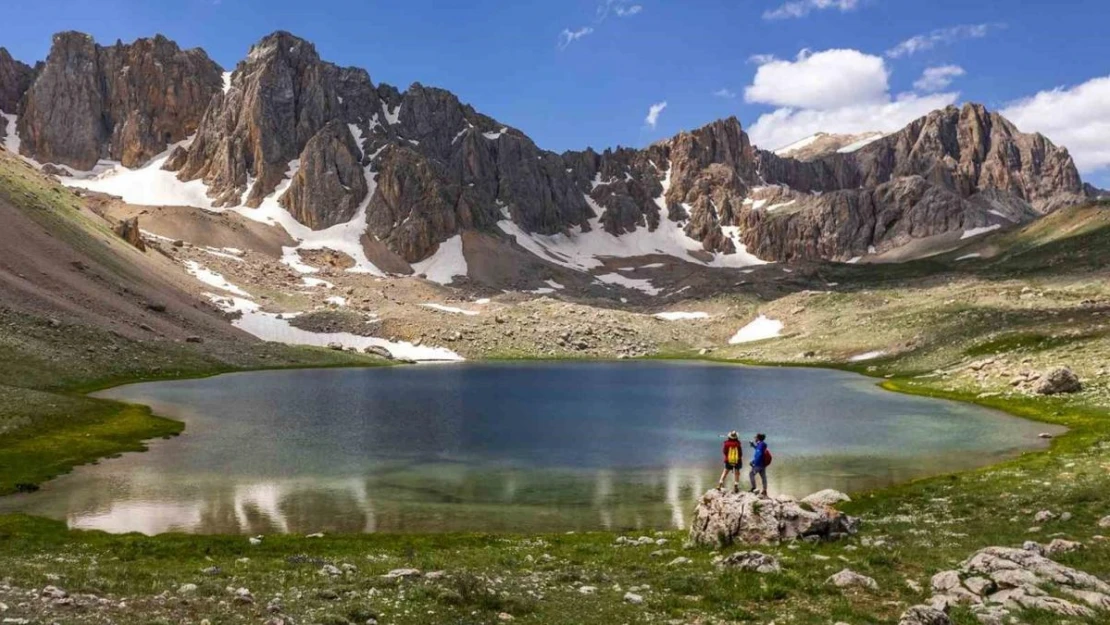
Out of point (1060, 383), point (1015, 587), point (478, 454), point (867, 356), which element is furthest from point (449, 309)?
point (1015, 587)

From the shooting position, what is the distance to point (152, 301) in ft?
436

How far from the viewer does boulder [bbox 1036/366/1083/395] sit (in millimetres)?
70750

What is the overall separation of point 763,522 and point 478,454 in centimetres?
2806

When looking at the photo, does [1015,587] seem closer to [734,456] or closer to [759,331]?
[734,456]

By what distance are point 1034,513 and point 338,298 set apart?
177 meters

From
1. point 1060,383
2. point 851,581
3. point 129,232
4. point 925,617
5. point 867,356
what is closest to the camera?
point 925,617

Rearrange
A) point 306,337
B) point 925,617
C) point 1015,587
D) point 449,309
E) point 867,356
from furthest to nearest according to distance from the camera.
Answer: point 449,309, point 306,337, point 867,356, point 1015,587, point 925,617

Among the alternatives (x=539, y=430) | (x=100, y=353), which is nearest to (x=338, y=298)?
(x=100, y=353)

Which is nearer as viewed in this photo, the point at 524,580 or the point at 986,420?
the point at 524,580

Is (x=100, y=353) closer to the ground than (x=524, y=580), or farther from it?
farther from it

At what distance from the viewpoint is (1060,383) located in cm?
7094

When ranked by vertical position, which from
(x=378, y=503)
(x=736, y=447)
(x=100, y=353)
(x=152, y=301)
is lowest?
(x=378, y=503)

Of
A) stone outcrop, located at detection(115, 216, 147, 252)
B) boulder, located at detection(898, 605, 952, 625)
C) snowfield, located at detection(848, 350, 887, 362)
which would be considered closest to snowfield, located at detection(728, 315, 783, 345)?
snowfield, located at detection(848, 350, 887, 362)

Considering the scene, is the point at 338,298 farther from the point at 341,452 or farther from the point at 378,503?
the point at 378,503
